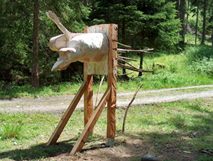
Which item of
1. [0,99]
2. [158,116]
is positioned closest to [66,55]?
[158,116]

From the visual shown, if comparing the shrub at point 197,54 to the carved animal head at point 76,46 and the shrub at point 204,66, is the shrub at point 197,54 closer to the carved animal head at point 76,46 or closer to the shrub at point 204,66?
the shrub at point 204,66

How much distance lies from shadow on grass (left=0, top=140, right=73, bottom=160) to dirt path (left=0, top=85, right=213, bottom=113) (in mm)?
3944

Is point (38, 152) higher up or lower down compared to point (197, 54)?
lower down

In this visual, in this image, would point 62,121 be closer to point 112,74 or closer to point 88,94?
point 88,94

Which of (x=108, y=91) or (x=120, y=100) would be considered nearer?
(x=108, y=91)

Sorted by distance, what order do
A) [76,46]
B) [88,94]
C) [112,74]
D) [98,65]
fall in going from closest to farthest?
[76,46]
[112,74]
[98,65]
[88,94]

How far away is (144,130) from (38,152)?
2884mm

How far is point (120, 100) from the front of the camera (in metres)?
14.1

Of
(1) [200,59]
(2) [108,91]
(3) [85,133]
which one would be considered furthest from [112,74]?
(1) [200,59]

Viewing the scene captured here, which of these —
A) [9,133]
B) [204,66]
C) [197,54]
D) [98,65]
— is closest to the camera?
[98,65]

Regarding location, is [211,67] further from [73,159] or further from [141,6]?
[73,159]

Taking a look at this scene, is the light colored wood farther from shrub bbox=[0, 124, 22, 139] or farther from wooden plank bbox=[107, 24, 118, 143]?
shrub bbox=[0, 124, 22, 139]

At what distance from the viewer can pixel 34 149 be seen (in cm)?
802

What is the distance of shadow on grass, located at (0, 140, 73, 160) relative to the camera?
24.7 feet
